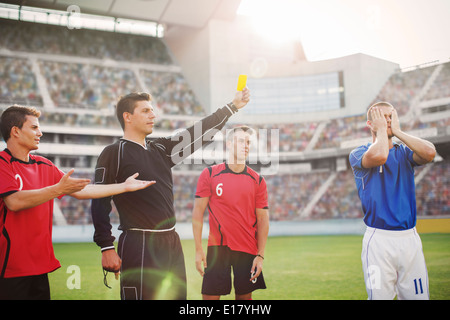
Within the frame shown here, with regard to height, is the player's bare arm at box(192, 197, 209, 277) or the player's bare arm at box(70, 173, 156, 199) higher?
the player's bare arm at box(70, 173, 156, 199)

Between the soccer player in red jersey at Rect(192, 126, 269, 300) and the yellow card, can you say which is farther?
the soccer player in red jersey at Rect(192, 126, 269, 300)

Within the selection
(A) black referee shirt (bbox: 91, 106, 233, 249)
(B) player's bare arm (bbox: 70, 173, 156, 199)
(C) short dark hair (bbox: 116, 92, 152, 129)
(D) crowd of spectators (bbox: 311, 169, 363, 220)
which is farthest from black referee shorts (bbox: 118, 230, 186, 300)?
(D) crowd of spectators (bbox: 311, 169, 363, 220)

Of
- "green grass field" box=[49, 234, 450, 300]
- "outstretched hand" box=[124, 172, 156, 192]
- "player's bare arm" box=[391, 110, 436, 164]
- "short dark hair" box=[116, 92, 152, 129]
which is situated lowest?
"green grass field" box=[49, 234, 450, 300]

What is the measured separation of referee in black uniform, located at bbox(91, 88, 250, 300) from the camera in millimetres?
3355

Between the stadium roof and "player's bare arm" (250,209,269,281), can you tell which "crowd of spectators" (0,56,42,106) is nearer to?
the stadium roof

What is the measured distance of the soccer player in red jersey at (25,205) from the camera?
3.12m

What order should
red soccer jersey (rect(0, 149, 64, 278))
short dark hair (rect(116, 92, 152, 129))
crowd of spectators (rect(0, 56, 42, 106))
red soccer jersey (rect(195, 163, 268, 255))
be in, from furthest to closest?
crowd of spectators (rect(0, 56, 42, 106)), red soccer jersey (rect(195, 163, 268, 255)), short dark hair (rect(116, 92, 152, 129)), red soccer jersey (rect(0, 149, 64, 278))

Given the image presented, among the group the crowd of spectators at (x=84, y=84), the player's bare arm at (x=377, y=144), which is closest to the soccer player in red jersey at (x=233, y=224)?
the player's bare arm at (x=377, y=144)

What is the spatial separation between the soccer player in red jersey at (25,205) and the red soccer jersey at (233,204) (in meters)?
1.33

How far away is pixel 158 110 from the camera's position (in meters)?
30.5

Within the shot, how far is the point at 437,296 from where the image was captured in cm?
651

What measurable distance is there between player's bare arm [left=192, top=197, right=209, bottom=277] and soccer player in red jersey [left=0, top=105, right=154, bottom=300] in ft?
4.03

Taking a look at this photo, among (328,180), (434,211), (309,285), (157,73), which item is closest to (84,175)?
(157,73)

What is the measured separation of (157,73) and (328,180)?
56.1 ft
